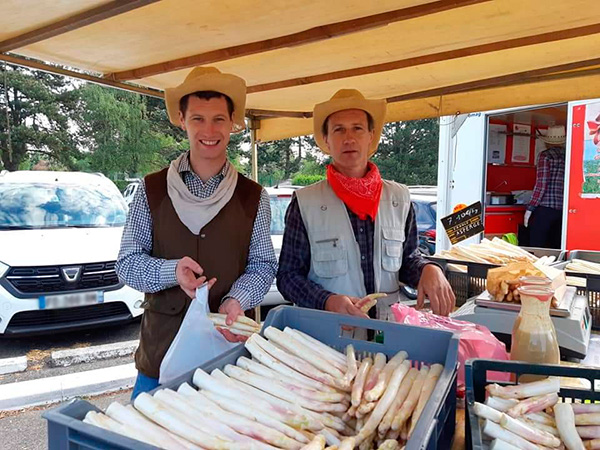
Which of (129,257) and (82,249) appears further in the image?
(82,249)

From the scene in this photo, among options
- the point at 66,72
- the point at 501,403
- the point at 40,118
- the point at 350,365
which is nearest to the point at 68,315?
the point at 66,72

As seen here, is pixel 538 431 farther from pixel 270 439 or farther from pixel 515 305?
pixel 515 305

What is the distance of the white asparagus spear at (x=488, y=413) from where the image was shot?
960mm

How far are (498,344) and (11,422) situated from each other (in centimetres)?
397

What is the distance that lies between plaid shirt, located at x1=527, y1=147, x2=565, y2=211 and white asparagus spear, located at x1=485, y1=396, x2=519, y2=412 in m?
6.54

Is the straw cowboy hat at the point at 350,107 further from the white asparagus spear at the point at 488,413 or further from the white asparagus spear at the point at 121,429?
the white asparagus spear at the point at 121,429

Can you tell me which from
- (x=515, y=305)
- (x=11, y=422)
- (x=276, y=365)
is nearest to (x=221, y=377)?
(x=276, y=365)

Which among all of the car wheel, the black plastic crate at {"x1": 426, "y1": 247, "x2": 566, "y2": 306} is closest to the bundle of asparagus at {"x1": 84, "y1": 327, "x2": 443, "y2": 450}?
the black plastic crate at {"x1": 426, "y1": 247, "x2": 566, "y2": 306}

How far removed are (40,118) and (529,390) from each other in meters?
26.2

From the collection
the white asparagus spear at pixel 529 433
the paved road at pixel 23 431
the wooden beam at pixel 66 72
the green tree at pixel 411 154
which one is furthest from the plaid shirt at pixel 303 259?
the green tree at pixel 411 154

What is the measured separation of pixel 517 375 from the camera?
1155 mm

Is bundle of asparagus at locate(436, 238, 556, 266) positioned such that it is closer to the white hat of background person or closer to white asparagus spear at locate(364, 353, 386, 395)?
white asparagus spear at locate(364, 353, 386, 395)

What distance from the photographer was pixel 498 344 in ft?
5.08

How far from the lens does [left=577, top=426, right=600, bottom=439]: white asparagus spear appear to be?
946mm
